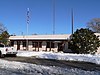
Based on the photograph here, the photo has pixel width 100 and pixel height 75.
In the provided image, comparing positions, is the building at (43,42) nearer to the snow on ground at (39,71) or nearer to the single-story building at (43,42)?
the single-story building at (43,42)

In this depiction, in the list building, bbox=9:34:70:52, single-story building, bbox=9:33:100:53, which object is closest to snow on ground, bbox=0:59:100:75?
single-story building, bbox=9:33:100:53

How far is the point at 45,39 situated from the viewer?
53.8 meters

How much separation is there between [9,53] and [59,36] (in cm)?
2702

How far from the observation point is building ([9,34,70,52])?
2031 inches

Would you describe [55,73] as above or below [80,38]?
below

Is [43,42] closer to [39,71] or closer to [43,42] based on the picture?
[43,42]

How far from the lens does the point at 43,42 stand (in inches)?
2142

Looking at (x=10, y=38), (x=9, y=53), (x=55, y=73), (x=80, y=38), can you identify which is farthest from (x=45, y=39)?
(x=55, y=73)

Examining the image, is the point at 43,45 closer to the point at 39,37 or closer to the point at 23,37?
the point at 39,37

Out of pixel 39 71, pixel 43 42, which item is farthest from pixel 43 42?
pixel 39 71

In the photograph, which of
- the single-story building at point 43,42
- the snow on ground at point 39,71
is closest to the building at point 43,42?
the single-story building at point 43,42

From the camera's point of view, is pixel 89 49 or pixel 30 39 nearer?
pixel 89 49

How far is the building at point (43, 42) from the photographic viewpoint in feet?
169

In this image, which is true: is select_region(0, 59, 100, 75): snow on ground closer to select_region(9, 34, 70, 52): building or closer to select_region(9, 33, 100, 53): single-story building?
select_region(9, 33, 100, 53): single-story building
